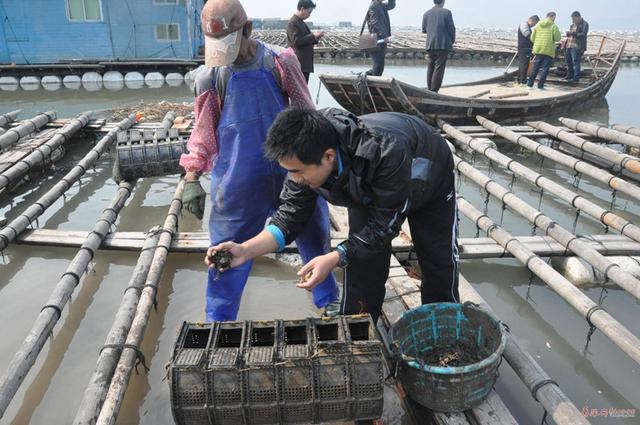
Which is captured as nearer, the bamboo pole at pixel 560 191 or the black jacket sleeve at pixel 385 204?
the black jacket sleeve at pixel 385 204

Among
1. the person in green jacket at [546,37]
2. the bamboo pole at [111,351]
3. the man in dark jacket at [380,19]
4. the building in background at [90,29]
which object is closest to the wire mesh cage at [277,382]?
the bamboo pole at [111,351]

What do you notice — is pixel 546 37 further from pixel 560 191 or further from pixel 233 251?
pixel 233 251

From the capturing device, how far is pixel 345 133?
7.41 feet

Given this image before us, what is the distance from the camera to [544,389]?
2.82m

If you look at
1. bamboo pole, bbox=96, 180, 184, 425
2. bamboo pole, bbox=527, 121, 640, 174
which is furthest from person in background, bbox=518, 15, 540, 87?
bamboo pole, bbox=96, 180, 184, 425

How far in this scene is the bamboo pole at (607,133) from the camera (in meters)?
7.64

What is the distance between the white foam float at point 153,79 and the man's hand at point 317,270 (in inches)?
693

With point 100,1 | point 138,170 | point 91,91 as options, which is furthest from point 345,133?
point 100,1

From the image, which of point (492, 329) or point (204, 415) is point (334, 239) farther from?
point (204, 415)

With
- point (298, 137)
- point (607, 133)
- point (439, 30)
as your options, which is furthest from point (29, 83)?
point (298, 137)

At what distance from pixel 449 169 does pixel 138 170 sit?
4764 millimetres

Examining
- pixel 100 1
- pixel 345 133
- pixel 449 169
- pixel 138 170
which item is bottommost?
pixel 138 170

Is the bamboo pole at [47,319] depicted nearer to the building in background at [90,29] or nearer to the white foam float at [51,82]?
the white foam float at [51,82]

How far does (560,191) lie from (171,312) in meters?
4.63
